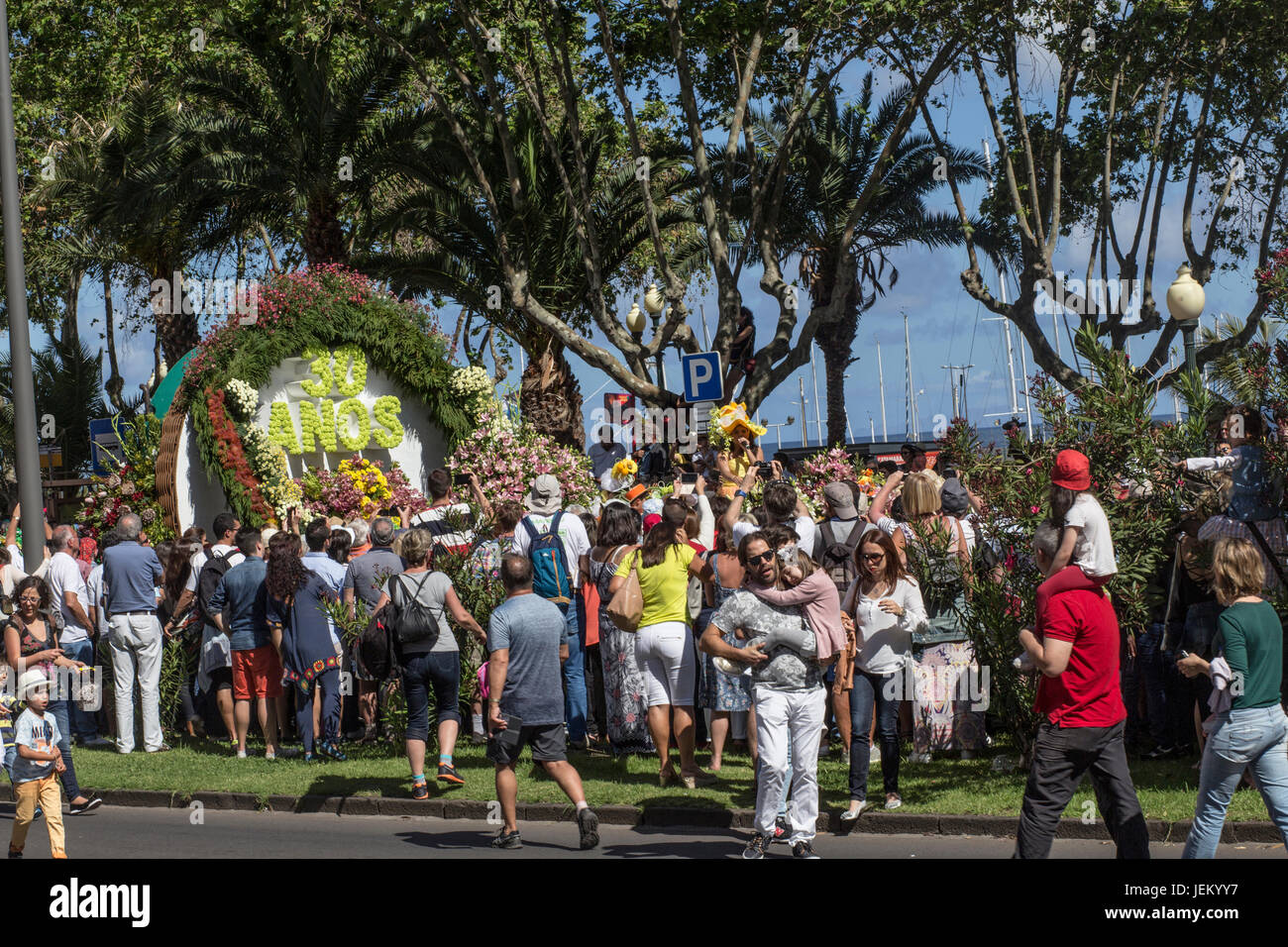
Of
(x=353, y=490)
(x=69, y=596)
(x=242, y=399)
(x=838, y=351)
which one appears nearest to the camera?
(x=69, y=596)

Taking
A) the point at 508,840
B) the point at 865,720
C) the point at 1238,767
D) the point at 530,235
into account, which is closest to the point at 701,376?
the point at 865,720

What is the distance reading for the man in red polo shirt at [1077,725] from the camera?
635 centimetres

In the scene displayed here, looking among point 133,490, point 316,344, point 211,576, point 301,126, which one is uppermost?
point 301,126

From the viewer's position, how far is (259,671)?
12211mm

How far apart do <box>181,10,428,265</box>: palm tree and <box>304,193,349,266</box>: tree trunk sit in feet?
0.05

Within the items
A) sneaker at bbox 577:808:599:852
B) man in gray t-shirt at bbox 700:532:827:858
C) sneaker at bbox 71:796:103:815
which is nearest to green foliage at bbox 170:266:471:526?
sneaker at bbox 71:796:103:815

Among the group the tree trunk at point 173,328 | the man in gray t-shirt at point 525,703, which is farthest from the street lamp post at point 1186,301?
the tree trunk at point 173,328

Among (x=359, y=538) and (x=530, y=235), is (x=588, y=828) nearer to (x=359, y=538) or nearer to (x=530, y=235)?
(x=359, y=538)

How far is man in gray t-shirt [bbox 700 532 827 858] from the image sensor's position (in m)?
7.93

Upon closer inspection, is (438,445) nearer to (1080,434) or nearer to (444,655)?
(444,655)

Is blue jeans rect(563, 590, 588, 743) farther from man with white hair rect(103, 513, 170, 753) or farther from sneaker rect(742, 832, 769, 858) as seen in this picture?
man with white hair rect(103, 513, 170, 753)

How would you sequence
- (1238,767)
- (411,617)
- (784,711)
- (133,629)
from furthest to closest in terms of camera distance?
1. (133,629)
2. (411,617)
3. (784,711)
4. (1238,767)

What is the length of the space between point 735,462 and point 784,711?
608cm

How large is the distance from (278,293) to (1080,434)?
12868 millimetres
